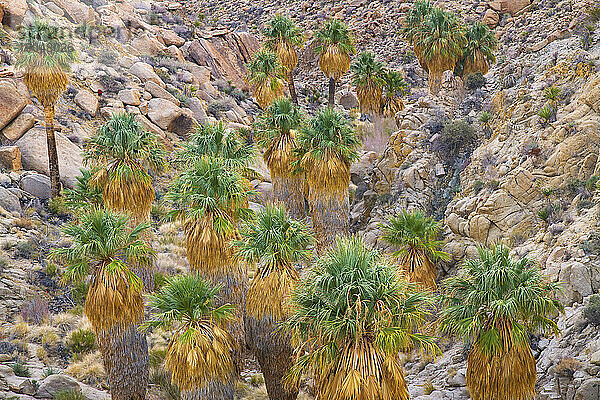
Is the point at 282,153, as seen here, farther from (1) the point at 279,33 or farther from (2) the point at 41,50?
(1) the point at 279,33

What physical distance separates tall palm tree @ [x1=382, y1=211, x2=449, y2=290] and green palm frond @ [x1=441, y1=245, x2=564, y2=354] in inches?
224

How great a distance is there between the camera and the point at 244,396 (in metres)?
23.6

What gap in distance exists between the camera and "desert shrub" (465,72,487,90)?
35750 millimetres

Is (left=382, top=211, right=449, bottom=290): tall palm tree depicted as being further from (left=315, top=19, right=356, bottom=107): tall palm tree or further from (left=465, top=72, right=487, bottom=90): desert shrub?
(left=315, top=19, right=356, bottom=107): tall palm tree

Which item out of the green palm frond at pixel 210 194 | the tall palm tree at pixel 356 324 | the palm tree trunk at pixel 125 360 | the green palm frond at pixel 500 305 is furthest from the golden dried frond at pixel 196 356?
the green palm frond at pixel 500 305

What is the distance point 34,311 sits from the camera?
24.8 m

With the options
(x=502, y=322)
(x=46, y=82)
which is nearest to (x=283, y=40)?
(x=46, y=82)

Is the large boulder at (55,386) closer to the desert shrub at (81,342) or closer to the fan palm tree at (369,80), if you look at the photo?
the desert shrub at (81,342)

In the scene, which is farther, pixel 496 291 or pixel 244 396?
pixel 244 396

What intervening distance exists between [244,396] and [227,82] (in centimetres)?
3421

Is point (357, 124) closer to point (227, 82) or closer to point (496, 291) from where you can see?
point (227, 82)

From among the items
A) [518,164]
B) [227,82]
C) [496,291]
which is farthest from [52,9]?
[496,291]

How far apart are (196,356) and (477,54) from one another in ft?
93.9

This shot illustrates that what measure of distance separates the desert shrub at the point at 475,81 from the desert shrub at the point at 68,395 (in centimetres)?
2832
